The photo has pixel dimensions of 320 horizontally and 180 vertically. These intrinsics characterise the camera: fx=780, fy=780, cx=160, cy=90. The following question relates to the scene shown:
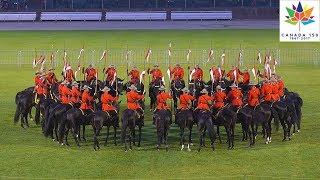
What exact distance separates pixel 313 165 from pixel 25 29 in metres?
55.1

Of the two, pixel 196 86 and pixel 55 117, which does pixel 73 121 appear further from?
pixel 196 86

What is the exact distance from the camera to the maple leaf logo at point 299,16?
56.1 m

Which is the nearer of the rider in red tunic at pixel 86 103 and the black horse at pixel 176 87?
the rider in red tunic at pixel 86 103

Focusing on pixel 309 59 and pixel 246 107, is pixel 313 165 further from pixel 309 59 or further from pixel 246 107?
pixel 309 59

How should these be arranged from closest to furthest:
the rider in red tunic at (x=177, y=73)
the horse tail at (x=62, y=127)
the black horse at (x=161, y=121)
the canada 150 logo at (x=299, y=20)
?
the black horse at (x=161, y=121)
the horse tail at (x=62, y=127)
the rider in red tunic at (x=177, y=73)
the canada 150 logo at (x=299, y=20)

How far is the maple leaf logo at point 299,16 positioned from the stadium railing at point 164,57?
220 centimetres

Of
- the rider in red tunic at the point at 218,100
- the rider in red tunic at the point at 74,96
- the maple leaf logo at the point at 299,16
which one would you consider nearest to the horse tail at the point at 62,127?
the rider in red tunic at the point at 74,96

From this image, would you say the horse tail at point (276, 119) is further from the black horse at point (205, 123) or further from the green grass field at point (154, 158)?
the black horse at point (205, 123)

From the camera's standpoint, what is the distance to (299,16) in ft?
185

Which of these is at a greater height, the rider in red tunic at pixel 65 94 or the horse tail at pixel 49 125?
the rider in red tunic at pixel 65 94

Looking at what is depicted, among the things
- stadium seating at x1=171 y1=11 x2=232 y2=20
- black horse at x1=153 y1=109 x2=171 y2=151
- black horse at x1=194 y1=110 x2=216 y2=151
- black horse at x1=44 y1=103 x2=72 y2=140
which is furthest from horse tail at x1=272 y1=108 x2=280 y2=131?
stadium seating at x1=171 y1=11 x2=232 y2=20

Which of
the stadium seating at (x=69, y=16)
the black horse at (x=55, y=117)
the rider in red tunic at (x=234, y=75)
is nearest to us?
the black horse at (x=55, y=117)

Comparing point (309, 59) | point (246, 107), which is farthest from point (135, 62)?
point (246, 107)

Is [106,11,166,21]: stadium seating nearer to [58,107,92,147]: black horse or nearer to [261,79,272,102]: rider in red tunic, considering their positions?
[261,79,272,102]: rider in red tunic
